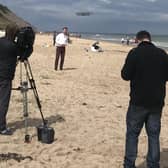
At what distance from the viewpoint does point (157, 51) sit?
280 inches

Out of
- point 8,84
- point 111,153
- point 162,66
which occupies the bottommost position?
point 111,153

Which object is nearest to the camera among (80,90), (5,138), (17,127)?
(5,138)

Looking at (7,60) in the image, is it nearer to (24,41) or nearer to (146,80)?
(24,41)

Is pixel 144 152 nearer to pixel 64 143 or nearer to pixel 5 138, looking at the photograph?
pixel 64 143

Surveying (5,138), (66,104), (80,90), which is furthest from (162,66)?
(80,90)

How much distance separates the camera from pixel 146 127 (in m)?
7.28

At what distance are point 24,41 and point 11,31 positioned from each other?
1.09ft

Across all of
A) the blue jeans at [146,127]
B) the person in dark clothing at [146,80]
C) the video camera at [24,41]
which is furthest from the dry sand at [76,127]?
the video camera at [24,41]

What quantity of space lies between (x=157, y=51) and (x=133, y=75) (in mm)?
449

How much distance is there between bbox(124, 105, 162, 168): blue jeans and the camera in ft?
23.4

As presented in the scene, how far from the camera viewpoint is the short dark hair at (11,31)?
879cm

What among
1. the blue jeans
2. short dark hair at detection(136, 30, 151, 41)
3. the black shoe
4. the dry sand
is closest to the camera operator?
the black shoe

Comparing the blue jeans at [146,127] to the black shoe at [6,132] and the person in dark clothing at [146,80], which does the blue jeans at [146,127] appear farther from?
the black shoe at [6,132]

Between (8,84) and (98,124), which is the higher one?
(8,84)
